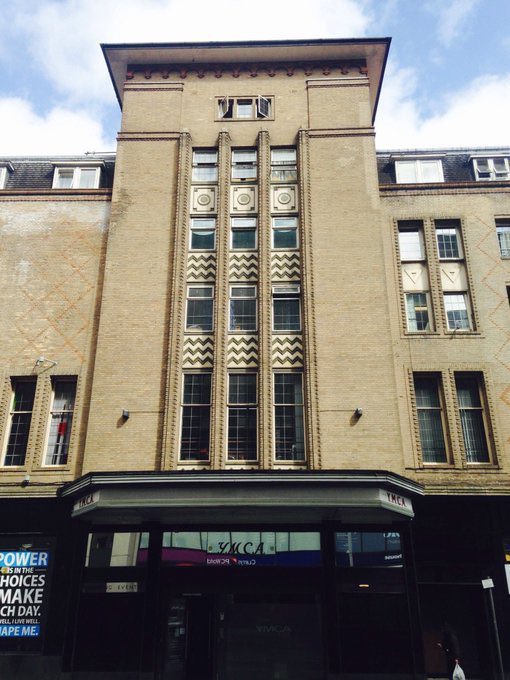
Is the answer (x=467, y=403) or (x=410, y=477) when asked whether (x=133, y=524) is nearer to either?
(x=410, y=477)

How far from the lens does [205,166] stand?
2211cm

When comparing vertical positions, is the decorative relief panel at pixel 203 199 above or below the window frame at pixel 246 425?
above

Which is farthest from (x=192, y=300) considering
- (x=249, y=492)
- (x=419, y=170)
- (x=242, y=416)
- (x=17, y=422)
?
(x=419, y=170)

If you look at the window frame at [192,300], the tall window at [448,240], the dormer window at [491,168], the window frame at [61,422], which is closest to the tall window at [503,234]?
the tall window at [448,240]

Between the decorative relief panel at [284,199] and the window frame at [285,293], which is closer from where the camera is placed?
the window frame at [285,293]

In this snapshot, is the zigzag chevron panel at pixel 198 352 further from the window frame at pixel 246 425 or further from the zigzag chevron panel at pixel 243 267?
the zigzag chevron panel at pixel 243 267

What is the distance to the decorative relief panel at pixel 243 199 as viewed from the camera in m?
21.4

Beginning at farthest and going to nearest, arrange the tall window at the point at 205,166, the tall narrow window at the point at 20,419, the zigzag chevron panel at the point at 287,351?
1. the tall window at the point at 205,166
2. the zigzag chevron panel at the point at 287,351
3. the tall narrow window at the point at 20,419

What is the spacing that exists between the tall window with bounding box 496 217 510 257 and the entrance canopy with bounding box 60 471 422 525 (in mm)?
9806

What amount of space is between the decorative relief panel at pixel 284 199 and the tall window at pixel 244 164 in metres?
1.07

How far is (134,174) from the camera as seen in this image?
21.8 meters

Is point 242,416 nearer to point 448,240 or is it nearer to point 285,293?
point 285,293

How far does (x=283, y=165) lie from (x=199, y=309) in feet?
21.6

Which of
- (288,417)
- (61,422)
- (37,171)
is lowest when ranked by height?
(288,417)
